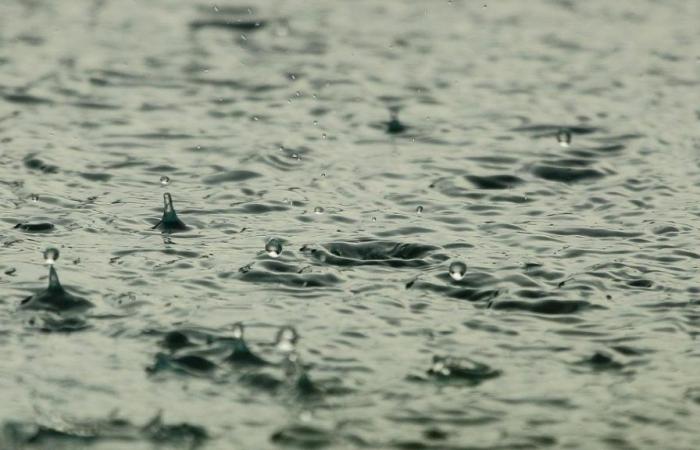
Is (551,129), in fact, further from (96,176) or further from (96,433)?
(96,433)

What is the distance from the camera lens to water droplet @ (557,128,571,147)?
9383 millimetres

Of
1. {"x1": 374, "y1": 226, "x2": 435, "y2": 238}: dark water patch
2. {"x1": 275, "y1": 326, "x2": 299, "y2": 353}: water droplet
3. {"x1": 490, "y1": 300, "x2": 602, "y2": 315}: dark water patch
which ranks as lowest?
{"x1": 275, "y1": 326, "x2": 299, "y2": 353}: water droplet

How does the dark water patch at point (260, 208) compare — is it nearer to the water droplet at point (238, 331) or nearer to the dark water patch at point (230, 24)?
the water droplet at point (238, 331)

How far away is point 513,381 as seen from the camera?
564cm

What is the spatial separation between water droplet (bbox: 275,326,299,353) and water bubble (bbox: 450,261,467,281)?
1.06 metres

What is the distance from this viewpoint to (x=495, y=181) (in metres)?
8.57

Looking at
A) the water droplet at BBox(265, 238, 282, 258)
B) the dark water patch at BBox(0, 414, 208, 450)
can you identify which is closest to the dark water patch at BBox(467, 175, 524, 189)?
Result: the water droplet at BBox(265, 238, 282, 258)

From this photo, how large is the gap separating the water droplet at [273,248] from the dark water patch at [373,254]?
13 centimetres

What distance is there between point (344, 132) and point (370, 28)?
11.2ft

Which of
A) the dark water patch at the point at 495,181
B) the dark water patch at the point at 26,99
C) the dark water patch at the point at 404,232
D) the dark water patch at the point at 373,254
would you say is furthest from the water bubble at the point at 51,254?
the dark water patch at the point at 26,99

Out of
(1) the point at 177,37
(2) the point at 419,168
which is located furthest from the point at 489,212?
(1) the point at 177,37

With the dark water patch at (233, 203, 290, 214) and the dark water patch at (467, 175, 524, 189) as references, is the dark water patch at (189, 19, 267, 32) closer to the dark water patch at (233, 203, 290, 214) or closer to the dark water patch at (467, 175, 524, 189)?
the dark water patch at (467, 175, 524, 189)

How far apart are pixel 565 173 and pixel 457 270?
217 centimetres

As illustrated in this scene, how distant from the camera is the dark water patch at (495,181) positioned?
27.9 feet
